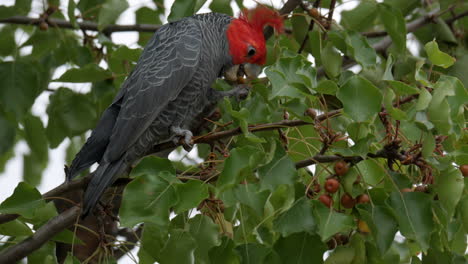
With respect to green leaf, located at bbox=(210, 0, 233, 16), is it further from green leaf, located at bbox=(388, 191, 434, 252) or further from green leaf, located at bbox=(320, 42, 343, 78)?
green leaf, located at bbox=(388, 191, 434, 252)

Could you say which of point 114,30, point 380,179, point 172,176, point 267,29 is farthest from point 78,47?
point 380,179

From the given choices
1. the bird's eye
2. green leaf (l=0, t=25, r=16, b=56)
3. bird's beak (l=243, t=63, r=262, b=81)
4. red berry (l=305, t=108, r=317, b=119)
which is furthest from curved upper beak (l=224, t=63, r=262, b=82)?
green leaf (l=0, t=25, r=16, b=56)

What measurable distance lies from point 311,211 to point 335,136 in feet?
0.83

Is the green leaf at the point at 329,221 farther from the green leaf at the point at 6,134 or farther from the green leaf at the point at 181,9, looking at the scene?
the green leaf at the point at 6,134

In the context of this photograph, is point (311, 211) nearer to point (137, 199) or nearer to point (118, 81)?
point (137, 199)

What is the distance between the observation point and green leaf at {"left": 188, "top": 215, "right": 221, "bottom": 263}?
2020 mm

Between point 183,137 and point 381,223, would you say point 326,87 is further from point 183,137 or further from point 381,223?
point 183,137

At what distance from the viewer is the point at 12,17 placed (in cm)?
337

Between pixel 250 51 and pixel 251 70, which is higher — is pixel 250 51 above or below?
above

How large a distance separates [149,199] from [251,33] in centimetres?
129

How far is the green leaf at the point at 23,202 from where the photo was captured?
216 cm

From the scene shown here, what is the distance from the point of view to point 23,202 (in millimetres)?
2211

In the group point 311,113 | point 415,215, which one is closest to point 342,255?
point 415,215

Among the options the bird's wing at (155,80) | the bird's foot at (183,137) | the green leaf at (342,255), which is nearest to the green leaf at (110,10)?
the bird's wing at (155,80)
